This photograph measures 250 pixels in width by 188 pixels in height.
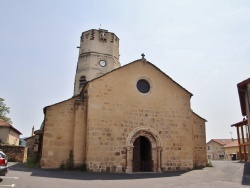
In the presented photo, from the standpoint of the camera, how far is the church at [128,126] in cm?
1535

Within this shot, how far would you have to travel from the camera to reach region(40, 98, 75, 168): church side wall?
15128 mm

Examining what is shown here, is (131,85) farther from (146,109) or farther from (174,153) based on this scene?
(174,153)

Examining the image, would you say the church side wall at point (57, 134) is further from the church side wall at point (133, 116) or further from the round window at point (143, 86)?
the round window at point (143, 86)

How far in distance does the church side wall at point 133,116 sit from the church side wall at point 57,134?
158 centimetres

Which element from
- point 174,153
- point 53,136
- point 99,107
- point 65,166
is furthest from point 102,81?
point 174,153

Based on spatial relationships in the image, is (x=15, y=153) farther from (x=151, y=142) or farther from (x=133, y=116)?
(x=151, y=142)

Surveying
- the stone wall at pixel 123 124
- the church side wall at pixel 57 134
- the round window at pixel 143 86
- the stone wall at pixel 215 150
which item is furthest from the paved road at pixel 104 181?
the stone wall at pixel 215 150

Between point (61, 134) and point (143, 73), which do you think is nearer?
point (61, 134)

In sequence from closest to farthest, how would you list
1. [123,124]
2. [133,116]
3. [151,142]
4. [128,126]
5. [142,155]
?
[123,124] < [128,126] < [133,116] < [151,142] < [142,155]

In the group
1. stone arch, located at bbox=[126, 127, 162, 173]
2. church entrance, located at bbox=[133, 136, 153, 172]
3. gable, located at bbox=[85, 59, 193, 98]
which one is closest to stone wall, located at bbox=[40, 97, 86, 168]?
stone arch, located at bbox=[126, 127, 162, 173]

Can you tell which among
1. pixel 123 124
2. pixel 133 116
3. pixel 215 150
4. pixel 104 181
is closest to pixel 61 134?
pixel 123 124

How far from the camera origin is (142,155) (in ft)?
58.5

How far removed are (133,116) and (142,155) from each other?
3298mm

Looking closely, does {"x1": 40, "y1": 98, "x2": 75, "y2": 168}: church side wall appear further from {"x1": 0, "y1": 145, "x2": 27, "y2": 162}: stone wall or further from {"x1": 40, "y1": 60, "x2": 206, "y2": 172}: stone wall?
{"x1": 0, "y1": 145, "x2": 27, "y2": 162}: stone wall
